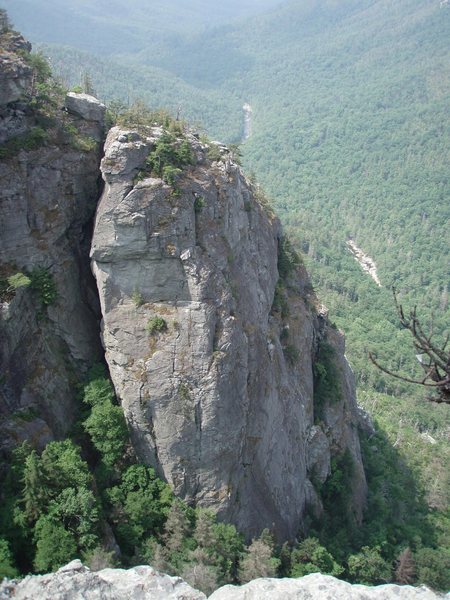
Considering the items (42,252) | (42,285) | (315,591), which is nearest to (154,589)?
(315,591)

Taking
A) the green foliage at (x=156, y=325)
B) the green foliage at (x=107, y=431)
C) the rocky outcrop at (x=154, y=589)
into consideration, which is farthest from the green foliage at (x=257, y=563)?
the green foliage at (x=156, y=325)

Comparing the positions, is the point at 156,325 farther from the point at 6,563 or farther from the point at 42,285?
the point at 6,563

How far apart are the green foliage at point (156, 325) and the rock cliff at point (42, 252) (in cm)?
360

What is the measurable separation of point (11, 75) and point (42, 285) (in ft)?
31.2

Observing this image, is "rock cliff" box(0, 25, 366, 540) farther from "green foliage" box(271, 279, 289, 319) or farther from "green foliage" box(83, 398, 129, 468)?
"green foliage" box(271, 279, 289, 319)

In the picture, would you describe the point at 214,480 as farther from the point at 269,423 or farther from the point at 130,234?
the point at 130,234

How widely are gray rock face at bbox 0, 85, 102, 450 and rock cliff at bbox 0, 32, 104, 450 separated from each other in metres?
0.05

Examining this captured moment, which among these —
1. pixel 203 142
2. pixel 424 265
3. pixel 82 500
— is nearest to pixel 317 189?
pixel 424 265

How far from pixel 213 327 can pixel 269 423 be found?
23.4 ft

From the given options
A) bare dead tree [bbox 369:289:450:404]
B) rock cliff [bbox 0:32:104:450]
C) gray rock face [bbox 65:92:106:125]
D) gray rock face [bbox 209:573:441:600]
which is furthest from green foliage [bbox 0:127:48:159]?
bare dead tree [bbox 369:289:450:404]

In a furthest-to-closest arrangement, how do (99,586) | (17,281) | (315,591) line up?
(17,281)
(315,591)
(99,586)

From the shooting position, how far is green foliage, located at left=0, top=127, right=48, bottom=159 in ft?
83.4

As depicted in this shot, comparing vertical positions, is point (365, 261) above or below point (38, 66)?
above

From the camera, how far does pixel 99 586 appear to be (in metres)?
17.8
